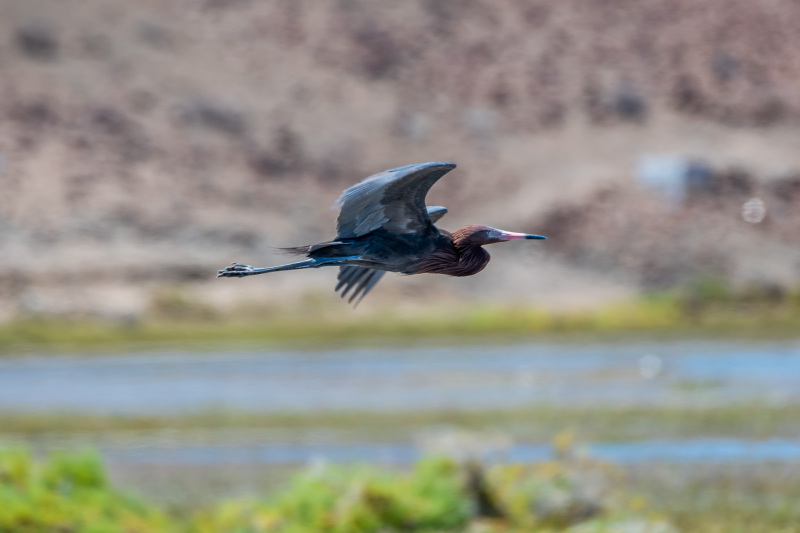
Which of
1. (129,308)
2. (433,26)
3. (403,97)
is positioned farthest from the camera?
(433,26)

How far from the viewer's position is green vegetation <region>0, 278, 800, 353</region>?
33.8 meters

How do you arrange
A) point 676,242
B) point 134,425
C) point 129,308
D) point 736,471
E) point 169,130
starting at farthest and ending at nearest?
point 169,130
point 676,242
point 129,308
point 134,425
point 736,471

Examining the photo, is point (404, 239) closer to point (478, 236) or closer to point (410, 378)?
point (478, 236)

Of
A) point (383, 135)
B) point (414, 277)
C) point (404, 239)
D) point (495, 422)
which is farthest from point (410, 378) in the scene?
point (383, 135)

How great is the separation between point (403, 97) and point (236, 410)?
90.7ft

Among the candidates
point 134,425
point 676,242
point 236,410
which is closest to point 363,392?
point 236,410

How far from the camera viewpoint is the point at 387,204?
7832 millimetres

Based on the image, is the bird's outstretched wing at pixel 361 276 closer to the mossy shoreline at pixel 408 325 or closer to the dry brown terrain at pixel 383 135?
the mossy shoreline at pixel 408 325

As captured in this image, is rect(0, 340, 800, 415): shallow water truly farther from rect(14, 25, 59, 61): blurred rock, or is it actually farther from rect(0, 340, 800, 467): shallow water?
rect(14, 25, 59, 61): blurred rock

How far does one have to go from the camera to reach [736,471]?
16.4m

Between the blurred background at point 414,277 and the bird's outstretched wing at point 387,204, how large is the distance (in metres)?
4.82

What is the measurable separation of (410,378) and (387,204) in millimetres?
19459

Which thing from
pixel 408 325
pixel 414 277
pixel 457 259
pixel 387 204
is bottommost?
pixel 457 259

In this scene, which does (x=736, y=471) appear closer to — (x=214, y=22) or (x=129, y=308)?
(x=129, y=308)
